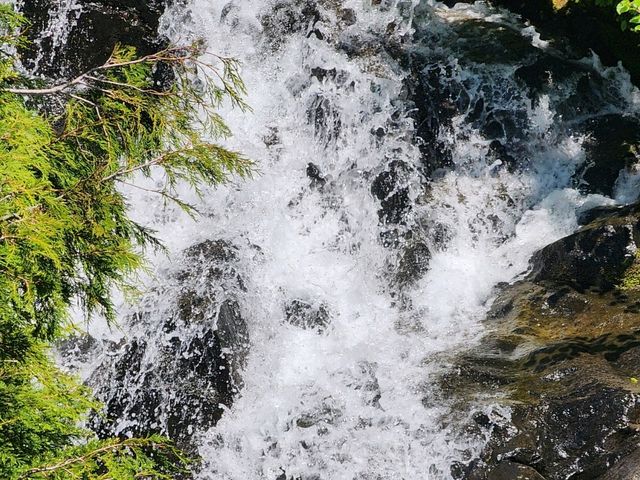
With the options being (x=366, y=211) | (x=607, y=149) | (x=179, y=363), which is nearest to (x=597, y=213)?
(x=607, y=149)

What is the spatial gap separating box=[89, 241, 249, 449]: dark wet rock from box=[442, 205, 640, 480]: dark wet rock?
285cm

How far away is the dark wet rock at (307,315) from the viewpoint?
369 inches

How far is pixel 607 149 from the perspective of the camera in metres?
10.6

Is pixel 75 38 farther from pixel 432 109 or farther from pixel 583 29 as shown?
pixel 583 29

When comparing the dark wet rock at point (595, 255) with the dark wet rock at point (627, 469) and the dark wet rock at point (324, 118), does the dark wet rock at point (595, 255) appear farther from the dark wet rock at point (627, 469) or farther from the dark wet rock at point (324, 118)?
the dark wet rock at point (324, 118)

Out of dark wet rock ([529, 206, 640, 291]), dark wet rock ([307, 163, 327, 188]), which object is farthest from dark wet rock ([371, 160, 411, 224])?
dark wet rock ([529, 206, 640, 291])

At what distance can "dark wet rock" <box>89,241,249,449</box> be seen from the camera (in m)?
7.90

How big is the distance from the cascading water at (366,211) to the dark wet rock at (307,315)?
0.04 m

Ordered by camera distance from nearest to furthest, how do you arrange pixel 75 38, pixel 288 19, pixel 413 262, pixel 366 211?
pixel 413 262 → pixel 366 211 → pixel 75 38 → pixel 288 19

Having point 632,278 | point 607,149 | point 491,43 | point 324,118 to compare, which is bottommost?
point 632,278

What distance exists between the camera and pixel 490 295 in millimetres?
9391

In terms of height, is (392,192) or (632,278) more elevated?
(392,192)

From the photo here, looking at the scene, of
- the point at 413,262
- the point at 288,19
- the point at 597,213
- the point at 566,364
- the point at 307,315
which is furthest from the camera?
the point at 288,19

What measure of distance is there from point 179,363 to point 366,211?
4.09 m
